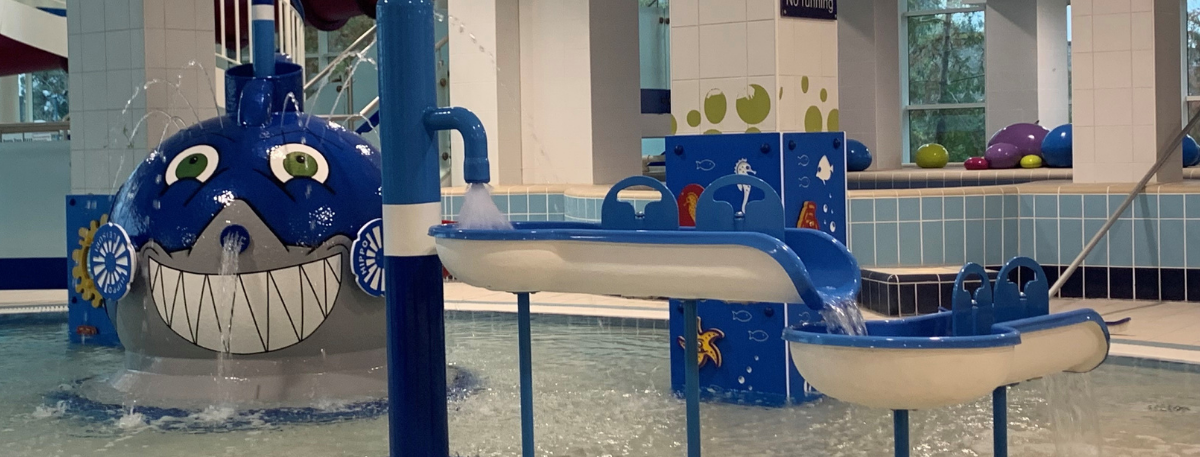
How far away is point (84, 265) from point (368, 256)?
9.44ft

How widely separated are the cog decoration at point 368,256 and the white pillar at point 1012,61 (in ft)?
46.9

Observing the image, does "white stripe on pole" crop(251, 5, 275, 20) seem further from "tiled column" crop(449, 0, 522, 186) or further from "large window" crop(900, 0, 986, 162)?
"large window" crop(900, 0, 986, 162)

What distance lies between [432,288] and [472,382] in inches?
94.3

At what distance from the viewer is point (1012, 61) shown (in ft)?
57.7

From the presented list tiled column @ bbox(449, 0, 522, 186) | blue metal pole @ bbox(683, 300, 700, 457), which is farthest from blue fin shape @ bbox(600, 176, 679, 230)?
tiled column @ bbox(449, 0, 522, 186)

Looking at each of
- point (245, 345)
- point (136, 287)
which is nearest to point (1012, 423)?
point (245, 345)

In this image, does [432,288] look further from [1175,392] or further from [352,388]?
[1175,392]

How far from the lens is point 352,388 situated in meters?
5.22

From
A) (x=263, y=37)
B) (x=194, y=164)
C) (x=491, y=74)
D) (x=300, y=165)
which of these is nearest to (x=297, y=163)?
(x=300, y=165)

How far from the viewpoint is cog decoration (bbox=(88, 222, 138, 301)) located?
17.0ft

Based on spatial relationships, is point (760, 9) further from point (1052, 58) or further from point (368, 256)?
point (1052, 58)

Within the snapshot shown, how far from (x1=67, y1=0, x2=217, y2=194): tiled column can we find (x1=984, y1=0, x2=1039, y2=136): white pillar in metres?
13.1

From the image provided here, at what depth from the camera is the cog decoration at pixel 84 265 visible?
7047 millimetres

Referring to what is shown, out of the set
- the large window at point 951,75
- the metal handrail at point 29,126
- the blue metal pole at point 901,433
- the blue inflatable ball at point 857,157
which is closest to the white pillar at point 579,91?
the blue inflatable ball at point 857,157
